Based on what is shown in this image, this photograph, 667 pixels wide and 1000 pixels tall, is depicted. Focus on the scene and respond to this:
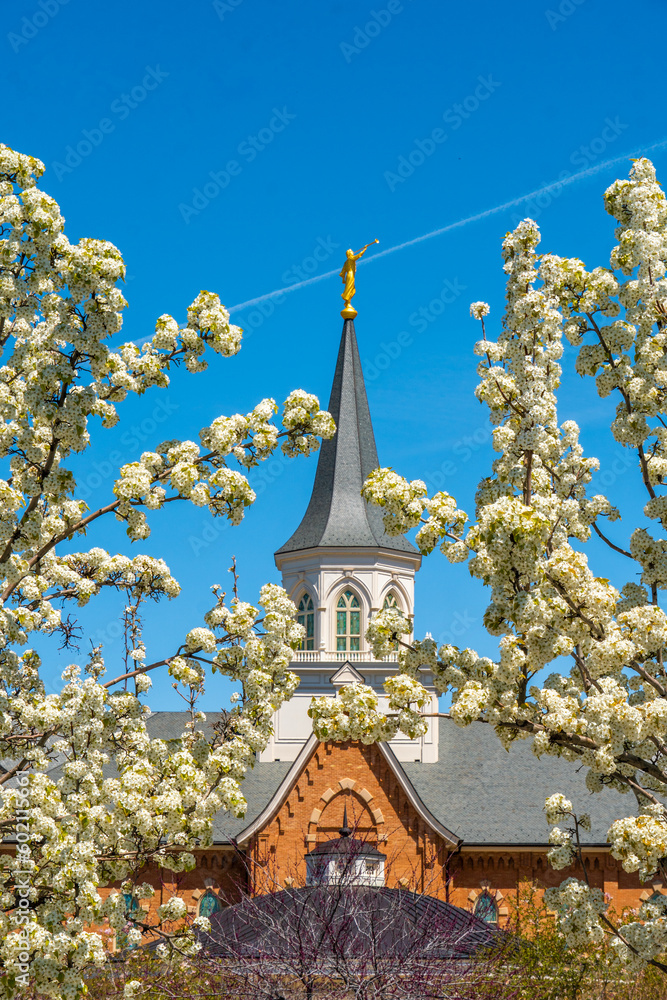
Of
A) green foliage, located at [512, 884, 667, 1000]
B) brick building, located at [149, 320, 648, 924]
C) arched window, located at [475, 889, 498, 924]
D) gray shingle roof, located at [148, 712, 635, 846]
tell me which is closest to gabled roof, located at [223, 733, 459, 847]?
brick building, located at [149, 320, 648, 924]

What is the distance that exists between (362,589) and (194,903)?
12.9 meters

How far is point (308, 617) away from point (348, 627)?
64.2 inches

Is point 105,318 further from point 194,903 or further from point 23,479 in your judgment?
point 194,903

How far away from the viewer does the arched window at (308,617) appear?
42250 mm

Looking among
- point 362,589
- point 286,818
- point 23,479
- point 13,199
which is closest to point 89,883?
point 23,479

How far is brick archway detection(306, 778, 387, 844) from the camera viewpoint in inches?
1345

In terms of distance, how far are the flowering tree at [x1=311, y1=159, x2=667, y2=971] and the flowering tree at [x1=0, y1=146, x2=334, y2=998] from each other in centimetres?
160

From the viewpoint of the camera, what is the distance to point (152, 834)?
12.1 m

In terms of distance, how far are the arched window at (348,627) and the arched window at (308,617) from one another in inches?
39.7

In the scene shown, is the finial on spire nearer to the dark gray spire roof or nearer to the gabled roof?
the dark gray spire roof

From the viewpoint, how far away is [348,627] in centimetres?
4191

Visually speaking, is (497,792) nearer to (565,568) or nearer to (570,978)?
(570,978)

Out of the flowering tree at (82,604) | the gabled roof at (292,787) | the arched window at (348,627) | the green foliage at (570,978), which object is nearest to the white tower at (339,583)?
the arched window at (348,627)

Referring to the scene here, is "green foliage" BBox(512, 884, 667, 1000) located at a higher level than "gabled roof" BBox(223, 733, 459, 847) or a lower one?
lower
